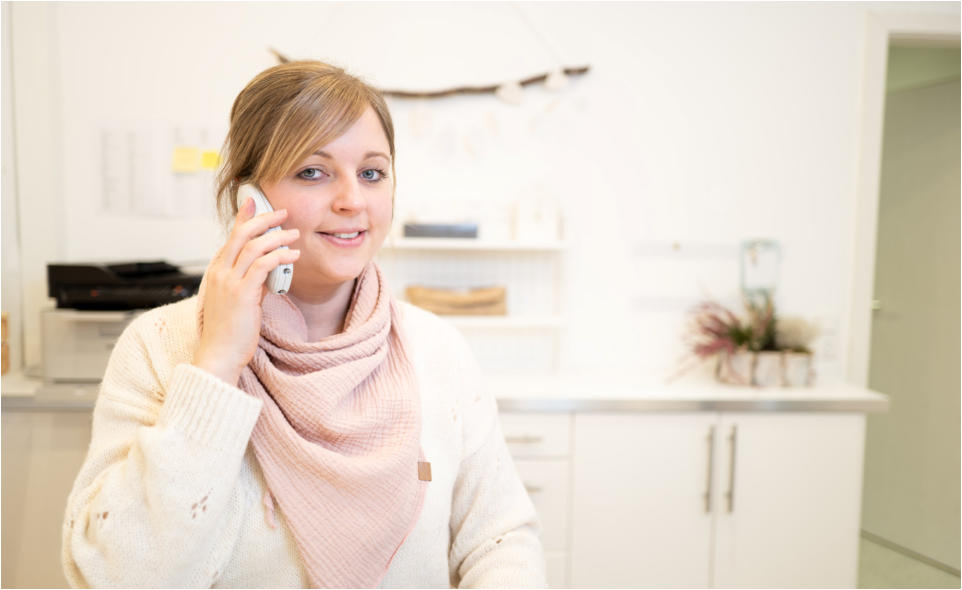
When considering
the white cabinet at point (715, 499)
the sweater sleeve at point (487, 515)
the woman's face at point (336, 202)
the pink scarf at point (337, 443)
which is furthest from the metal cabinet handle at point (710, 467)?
the woman's face at point (336, 202)

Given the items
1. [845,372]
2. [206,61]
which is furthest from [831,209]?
[206,61]

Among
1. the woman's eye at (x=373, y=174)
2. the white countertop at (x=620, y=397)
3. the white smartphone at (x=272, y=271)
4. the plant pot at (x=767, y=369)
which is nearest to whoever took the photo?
the white smartphone at (x=272, y=271)

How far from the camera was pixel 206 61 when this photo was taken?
2.38m

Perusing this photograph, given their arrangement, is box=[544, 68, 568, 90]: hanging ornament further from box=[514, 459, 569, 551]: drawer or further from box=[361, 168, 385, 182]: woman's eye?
box=[361, 168, 385, 182]: woman's eye

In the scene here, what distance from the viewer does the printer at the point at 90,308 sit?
6.56 ft

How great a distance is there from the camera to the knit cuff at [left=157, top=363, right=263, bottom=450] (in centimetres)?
85

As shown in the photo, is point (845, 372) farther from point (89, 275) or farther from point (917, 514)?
point (89, 275)

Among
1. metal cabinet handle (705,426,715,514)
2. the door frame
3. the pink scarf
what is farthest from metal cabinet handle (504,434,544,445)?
the door frame

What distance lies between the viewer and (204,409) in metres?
0.85

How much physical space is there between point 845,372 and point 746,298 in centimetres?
51

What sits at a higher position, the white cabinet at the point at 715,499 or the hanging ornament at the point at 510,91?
the hanging ornament at the point at 510,91

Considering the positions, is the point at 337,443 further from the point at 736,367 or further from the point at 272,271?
the point at 736,367

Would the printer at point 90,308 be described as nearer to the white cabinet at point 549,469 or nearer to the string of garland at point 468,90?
the string of garland at point 468,90

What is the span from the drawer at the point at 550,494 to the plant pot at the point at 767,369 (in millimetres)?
761
